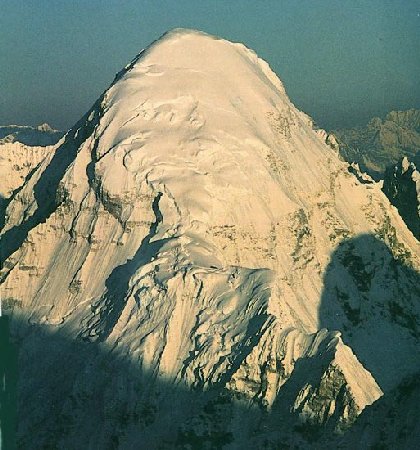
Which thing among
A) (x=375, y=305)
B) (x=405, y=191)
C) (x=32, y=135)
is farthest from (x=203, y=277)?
(x=32, y=135)

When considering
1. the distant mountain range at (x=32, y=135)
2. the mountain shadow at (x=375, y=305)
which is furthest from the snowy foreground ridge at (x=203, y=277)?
the distant mountain range at (x=32, y=135)

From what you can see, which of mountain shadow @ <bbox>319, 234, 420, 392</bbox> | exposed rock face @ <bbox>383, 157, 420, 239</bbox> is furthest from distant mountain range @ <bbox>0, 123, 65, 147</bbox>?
mountain shadow @ <bbox>319, 234, 420, 392</bbox>

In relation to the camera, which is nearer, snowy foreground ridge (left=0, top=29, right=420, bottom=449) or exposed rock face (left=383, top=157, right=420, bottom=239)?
snowy foreground ridge (left=0, top=29, right=420, bottom=449)

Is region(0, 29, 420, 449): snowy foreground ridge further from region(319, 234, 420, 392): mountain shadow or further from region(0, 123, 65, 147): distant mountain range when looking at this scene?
region(0, 123, 65, 147): distant mountain range

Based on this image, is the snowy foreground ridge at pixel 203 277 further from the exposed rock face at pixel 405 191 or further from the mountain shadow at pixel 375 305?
the exposed rock face at pixel 405 191

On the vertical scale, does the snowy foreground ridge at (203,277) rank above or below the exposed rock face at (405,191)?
below

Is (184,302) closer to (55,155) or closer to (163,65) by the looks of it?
(163,65)
